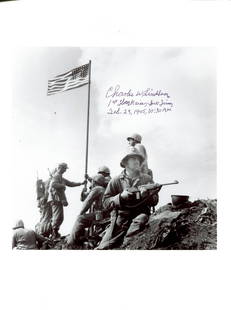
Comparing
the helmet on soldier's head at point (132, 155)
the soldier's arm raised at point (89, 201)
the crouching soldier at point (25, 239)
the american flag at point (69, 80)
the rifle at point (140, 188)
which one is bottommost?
the crouching soldier at point (25, 239)

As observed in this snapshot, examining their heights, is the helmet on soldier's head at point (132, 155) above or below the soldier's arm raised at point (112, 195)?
above

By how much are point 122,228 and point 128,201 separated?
307 millimetres

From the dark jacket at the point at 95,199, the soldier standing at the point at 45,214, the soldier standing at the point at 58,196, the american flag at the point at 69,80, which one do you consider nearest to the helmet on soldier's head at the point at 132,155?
the dark jacket at the point at 95,199

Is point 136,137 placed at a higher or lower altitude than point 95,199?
higher

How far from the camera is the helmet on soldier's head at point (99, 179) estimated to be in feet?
16.0

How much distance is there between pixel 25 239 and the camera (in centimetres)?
481

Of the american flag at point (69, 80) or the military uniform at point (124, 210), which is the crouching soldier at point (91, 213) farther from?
the american flag at point (69, 80)

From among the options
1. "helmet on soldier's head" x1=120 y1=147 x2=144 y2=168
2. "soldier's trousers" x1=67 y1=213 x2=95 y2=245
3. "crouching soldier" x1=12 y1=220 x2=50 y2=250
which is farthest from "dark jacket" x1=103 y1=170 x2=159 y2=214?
"crouching soldier" x1=12 y1=220 x2=50 y2=250

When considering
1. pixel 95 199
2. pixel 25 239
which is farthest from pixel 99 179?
pixel 25 239

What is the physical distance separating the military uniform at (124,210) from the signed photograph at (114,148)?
1 centimetres

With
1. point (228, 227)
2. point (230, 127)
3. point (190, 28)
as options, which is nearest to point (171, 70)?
point (190, 28)

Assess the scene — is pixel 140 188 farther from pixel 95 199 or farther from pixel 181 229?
pixel 181 229

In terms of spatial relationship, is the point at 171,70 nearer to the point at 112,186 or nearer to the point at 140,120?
the point at 140,120
